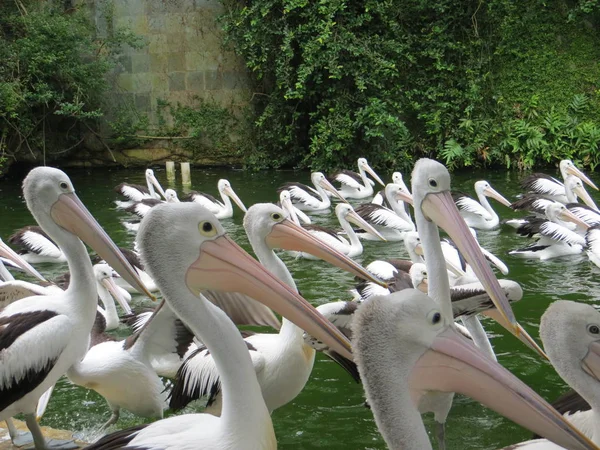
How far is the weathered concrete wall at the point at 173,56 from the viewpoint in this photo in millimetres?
15312

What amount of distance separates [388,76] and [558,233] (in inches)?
287

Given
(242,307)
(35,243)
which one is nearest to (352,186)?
(35,243)

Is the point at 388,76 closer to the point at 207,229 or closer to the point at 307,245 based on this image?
the point at 307,245

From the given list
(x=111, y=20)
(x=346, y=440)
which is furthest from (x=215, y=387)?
(x=111, y=20)

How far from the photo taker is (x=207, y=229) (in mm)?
2570

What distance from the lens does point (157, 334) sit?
13.0ft

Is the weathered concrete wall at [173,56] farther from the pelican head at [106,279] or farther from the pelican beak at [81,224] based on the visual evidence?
the pelican beak at [81,224]

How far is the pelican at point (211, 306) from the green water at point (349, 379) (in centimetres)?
159

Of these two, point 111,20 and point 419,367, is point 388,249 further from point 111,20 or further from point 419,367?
point 111,20

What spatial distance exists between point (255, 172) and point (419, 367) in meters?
12.9

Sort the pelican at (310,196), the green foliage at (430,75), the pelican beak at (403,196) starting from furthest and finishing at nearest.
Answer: the green foliage at (430,75) → the pelican at (310,196) → the pelican beak at (403,196)

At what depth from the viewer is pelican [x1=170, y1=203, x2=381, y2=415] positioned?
3.66 metres

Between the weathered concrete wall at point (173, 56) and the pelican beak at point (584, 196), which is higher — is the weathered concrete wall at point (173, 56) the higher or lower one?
the higher one

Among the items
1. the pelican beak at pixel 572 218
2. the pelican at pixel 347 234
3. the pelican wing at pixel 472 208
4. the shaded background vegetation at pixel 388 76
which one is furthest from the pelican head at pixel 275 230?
the shaded background vegetation at pixel 388 76
